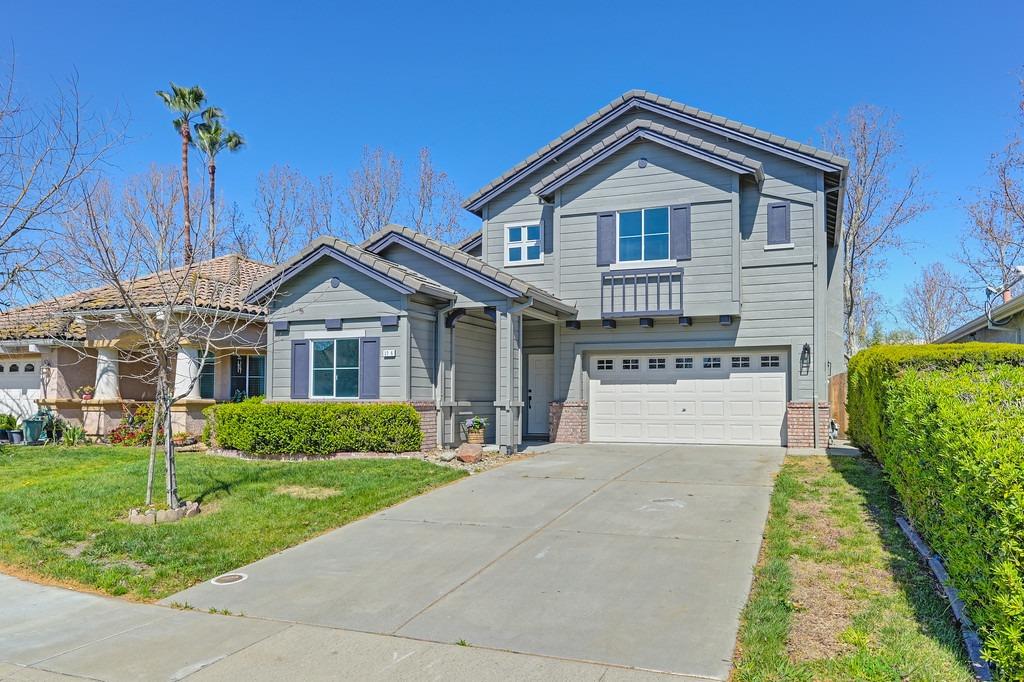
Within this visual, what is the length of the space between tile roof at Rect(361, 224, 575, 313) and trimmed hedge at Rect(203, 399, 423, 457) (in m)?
3.01

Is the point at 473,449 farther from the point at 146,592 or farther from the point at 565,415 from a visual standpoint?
the point at 146,592

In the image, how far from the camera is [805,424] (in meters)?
15.3

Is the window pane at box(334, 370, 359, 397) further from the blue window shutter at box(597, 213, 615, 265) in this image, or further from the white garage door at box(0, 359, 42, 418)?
the white garage door at box(0, 359, 42, 418)

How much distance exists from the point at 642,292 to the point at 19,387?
53.4 ft

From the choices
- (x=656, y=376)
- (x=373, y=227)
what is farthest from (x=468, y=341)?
(x=373, y=227)

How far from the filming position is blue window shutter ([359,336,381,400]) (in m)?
14.2

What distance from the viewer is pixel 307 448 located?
13453 millimetres

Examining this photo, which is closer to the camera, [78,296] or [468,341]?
[468,341]

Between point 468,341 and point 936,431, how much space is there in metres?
11.8

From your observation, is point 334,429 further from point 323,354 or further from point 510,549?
point 510,549

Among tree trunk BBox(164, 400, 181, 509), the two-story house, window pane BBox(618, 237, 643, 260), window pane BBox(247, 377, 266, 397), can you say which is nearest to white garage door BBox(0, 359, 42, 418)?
window pane BBox(247, 377, 266, 397)

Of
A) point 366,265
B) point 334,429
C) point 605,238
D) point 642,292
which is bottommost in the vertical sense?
point 334,429

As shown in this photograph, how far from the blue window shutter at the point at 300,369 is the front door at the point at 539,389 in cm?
A: 578

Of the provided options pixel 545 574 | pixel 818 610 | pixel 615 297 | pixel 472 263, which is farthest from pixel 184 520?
pixel 615 297
